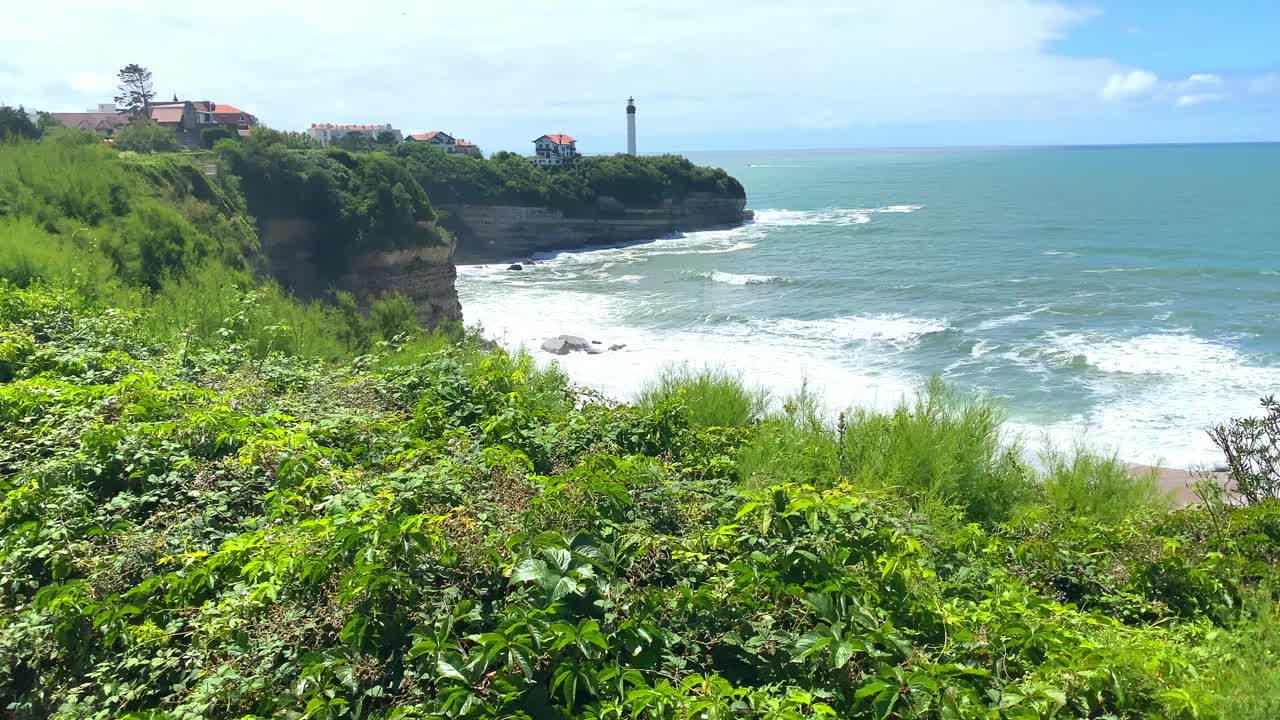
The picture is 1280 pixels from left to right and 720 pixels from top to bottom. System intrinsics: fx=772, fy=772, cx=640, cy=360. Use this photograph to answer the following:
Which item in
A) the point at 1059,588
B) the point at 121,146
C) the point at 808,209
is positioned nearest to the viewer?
the point at 1059,588

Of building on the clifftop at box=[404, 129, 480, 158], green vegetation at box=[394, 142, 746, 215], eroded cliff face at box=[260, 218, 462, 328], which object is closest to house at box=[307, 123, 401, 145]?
building on the clifftop at box=[404, 129, 480, 158]

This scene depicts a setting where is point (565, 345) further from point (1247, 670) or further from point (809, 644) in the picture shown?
point (1247, 670)

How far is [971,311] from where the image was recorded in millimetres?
33812

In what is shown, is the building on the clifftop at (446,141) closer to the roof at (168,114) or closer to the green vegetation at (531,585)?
the roof at (168,114)

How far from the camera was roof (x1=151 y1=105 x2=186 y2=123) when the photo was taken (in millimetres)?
61438

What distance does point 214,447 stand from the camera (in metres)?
4.66

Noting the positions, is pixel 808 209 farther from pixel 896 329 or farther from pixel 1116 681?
pixel 1116 681

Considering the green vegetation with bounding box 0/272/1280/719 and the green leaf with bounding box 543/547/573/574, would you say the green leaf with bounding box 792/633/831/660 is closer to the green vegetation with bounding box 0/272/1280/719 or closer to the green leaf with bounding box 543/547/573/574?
the green vegetation with bounding box 0/272/1280/719

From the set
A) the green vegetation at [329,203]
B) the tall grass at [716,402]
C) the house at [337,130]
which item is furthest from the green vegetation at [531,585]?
the house at [337,130]

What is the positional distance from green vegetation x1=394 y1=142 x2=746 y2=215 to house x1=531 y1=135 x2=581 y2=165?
27.6 feet

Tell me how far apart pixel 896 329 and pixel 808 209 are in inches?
2316

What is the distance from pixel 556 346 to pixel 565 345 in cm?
37

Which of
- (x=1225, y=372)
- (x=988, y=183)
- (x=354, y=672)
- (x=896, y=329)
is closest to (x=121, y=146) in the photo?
(x=896, y=329)

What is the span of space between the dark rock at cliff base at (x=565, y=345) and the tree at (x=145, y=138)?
2431 centimetres
